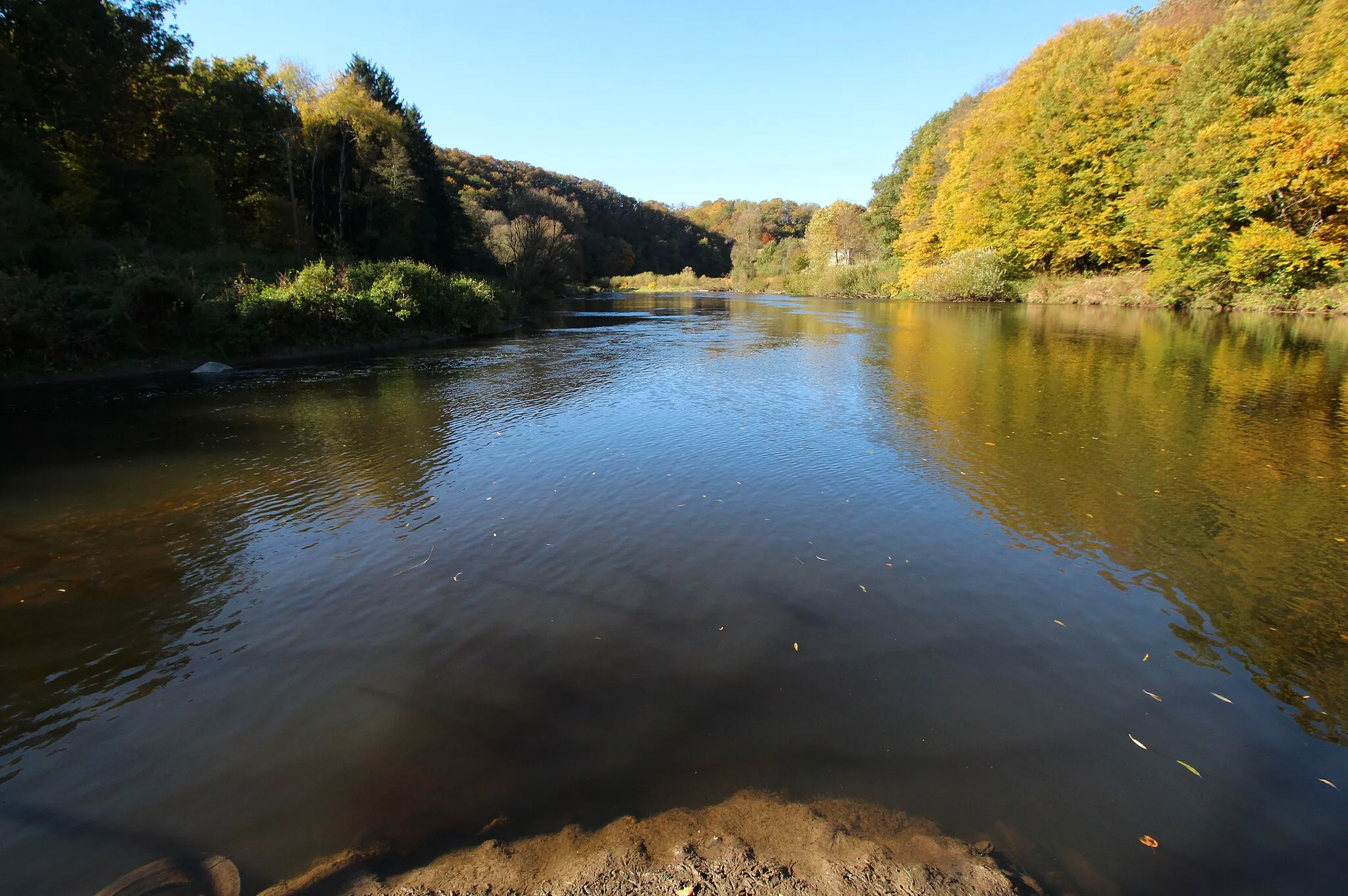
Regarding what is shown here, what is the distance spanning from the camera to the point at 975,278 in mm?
47969

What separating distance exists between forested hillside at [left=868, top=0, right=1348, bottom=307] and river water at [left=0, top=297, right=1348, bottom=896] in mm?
24527

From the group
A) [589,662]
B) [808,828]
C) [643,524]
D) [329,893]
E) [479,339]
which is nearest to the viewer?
[329,893]

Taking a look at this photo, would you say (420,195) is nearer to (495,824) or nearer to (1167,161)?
(1167,161)

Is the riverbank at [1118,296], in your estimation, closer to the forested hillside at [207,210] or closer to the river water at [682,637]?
the river water at [682,637]

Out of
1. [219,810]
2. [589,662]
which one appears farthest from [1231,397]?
[219,810]

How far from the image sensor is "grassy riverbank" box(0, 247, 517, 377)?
17812 mm

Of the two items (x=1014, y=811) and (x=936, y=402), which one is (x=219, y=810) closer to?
→ (x=1014, y=811)

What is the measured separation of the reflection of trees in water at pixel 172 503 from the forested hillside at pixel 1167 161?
108 ft

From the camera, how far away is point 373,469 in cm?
1027

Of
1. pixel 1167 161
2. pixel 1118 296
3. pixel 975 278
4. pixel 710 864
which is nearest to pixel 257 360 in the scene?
pixel 710 864

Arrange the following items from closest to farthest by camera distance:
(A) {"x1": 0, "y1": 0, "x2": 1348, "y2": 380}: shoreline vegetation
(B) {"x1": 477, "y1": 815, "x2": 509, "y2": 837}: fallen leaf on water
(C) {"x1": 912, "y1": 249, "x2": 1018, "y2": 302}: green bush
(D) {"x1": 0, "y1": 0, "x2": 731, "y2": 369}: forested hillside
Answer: (B) {"x1": 477, "y1": 815, "x2": 509, "y2": 837}: fallen leaf on water
(D) {"x1": 0, "y1": 0, "x2": 731, "y2": 369}: forested hillside
(A) {"x1": 0, "y1": 0, "x2": 1348, "y2": 380}: shoreline vegetation
(C) {"x1": 912, "y1": 249, "x2": 1018, "y2": 302}: green bush

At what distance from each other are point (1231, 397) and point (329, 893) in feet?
58.3

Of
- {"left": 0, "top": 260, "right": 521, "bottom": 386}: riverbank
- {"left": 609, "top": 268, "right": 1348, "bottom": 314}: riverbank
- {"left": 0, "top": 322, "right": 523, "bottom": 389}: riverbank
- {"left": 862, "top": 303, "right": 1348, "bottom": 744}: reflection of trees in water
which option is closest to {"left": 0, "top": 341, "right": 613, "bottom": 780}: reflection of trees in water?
{"left": 0, "top": 322, "right": 523, "bottom": 389}: riverbank

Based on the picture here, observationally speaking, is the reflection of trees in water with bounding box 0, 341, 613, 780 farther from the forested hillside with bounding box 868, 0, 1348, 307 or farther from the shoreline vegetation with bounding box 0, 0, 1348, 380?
the forested hillside with bounding box 868, 0, 1348, 307
